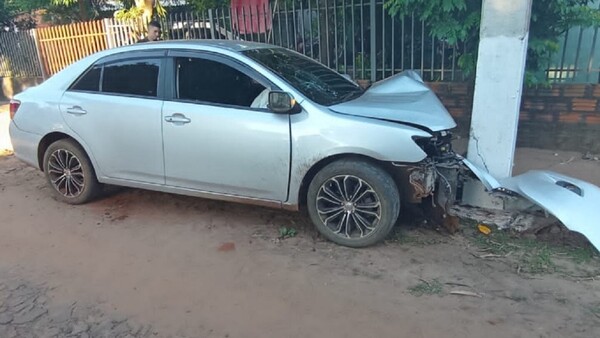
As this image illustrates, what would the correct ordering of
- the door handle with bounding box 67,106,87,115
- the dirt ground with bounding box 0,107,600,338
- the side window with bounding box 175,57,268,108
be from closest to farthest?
the dirt ground with bounding box 0,107,600,338 < the side window with bounding box 175,57,268,108 < the door handle with bounding box 67,106,87,115

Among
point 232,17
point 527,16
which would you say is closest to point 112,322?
point 527,16

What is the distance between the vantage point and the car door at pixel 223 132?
388 centimetres

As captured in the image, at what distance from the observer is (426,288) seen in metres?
3.25

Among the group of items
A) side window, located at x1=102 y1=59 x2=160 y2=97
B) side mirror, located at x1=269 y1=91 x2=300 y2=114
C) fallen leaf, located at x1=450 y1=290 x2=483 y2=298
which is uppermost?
side window, located at x1=102 y1=59 x2=160 y2=97

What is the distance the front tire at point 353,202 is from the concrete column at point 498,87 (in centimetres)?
112

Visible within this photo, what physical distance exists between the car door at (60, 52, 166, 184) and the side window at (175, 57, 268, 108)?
0.80 feet

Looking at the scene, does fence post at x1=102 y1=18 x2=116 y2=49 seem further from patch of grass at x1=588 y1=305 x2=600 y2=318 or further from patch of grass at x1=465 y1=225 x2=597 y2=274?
patch of grass at x1=588 y1=305 x2=600 y2=318

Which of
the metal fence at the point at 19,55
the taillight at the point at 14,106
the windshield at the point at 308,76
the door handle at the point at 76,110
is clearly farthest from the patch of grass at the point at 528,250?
the metal fence at the point at 19,55

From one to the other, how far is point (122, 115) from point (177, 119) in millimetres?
637

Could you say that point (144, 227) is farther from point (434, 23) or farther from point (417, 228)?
point (434, 23)

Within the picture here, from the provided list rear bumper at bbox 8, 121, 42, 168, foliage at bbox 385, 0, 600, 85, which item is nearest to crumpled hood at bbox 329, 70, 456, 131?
foliage at bbox 385, 0, 600, 85

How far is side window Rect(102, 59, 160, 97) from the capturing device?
14.2ft

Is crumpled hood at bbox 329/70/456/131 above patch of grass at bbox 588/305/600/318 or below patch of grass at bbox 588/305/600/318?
above

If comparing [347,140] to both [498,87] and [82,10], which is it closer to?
[498,87]
